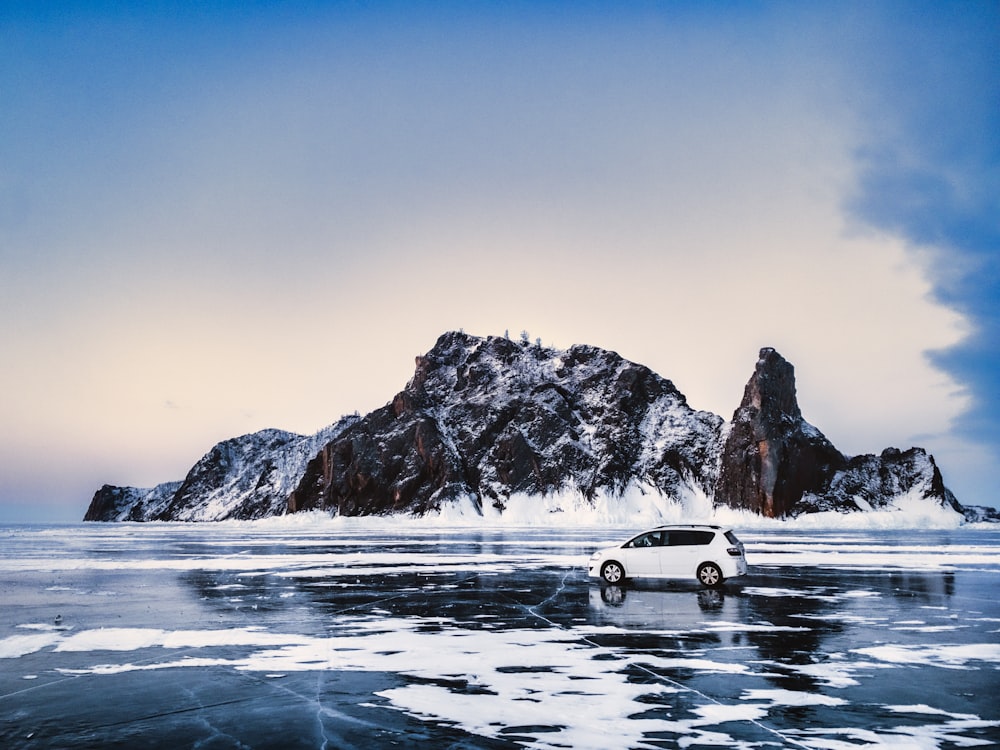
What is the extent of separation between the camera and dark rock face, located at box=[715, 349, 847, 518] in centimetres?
17688

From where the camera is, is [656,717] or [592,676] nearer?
[656,717]

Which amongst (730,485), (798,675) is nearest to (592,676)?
(798,675)

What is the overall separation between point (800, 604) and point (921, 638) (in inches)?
215

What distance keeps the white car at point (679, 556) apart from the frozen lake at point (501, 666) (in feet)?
2.69

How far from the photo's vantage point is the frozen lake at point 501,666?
8.73 m

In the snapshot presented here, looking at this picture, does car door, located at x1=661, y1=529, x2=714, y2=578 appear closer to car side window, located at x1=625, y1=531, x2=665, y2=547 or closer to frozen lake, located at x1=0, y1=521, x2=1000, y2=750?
car side window, located at x1=625, y1=531, x2=665, y2=547

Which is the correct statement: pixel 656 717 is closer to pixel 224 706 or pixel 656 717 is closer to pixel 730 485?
pixel 224 706

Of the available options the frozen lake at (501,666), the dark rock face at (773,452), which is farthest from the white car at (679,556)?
the dark rock face at (773,452)

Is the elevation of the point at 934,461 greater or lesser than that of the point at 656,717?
greater

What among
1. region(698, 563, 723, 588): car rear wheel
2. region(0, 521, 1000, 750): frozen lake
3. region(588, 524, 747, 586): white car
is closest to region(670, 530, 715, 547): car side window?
region(588, 524, 747, 586): white car

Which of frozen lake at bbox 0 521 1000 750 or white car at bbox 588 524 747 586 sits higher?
white car at bbox 588 524 747 586

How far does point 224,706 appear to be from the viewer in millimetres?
9883

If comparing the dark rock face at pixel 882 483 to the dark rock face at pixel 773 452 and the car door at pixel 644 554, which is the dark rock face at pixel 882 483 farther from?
the car door at pixel 644 554

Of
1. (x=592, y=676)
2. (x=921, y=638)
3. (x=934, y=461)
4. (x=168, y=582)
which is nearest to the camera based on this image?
(x=592, y=676)
